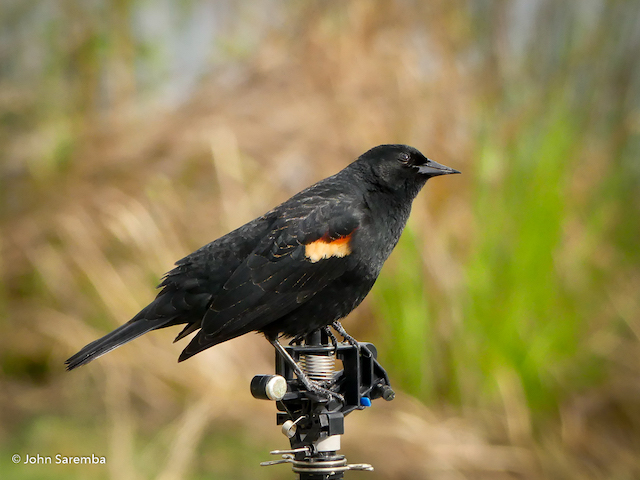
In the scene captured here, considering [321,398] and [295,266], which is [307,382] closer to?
[321,398]

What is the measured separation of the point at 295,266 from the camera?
2.15m

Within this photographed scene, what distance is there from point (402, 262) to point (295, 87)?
1.98m

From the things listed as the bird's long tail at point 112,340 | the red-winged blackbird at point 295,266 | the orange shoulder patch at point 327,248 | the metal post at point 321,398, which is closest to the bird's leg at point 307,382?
the metal post at point 321,398

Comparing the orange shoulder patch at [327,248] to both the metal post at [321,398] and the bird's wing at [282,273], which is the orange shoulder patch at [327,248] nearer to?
the bird's wing at [282,273]

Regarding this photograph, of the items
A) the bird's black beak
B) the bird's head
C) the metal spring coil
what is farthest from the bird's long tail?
the bird's black beak

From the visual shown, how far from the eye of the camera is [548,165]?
12.8 feet

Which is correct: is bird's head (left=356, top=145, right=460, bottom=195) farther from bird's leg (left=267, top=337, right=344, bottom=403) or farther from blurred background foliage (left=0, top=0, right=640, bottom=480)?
blurred background foliage (left=0, top=0, right=640, bottom=480)

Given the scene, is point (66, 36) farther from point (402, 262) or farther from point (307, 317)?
point (307, 317)

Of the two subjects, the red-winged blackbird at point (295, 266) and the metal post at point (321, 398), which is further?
the red-winged blackbird at point (295, 266)

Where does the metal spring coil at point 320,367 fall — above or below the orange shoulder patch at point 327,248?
below

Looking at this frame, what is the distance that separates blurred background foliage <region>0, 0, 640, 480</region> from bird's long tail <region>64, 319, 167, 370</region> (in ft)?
6.30

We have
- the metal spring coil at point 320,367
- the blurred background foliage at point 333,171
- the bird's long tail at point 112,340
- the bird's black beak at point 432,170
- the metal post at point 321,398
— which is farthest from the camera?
the blurred background foliage at point 333,171

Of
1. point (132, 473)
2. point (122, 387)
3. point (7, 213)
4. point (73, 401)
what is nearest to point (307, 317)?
point (132, 473)

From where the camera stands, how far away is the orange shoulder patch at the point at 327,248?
214 cm
